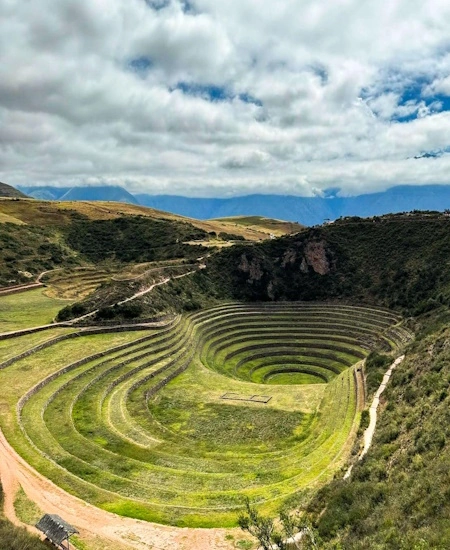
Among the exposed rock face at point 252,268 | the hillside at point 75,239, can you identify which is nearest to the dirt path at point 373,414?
the exposed rock face at point 252,268

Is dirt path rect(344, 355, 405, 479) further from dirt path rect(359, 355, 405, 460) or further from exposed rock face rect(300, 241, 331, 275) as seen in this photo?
exposed rock face rect(300, 241, 331, 275)

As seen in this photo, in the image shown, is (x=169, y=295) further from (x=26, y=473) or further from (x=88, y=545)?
(x=88, y=545)

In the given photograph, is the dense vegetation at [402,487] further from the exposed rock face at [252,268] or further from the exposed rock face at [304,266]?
the exposed rock face at [304,266]

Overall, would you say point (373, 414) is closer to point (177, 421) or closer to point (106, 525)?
point (177, 421)

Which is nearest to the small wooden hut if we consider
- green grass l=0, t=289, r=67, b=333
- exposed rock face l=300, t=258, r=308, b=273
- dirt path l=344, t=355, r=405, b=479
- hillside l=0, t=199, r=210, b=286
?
dirt path l=344, t=355, r=405, b=479

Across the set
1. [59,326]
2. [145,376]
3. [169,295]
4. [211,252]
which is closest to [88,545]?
[145,376]

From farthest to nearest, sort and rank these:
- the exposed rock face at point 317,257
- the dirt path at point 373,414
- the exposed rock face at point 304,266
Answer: the exposed rock face at point 304,266 < the exposed rock face at point 317,257 < the dirt path at point 373,414
